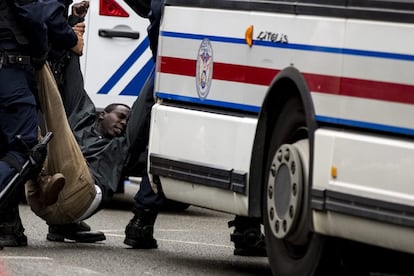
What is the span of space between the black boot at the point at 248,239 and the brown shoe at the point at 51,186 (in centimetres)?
115

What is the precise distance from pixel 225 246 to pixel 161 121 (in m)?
1.59

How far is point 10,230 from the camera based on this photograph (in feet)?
32.2

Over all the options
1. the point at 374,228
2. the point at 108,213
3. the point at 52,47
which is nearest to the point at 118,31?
the point at 108,213

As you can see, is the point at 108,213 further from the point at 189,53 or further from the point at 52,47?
the point at 189,53

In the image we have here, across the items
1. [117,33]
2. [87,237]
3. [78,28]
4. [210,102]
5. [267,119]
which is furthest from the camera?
[117,33]

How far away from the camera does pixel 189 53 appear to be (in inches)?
355

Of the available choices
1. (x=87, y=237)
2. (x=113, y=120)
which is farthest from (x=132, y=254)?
(x=113, y=120)

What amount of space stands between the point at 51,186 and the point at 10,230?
0.39 m

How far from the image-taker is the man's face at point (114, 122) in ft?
39.4

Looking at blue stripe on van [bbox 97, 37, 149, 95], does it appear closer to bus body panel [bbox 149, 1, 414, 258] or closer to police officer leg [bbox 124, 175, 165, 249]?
police officer leg [bbox 124, 175, 165, 249]

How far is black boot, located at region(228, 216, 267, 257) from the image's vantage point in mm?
10016

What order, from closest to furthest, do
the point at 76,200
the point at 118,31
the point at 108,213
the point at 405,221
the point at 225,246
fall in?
the point at 405,221
the point at 76,200
the point at 225,246
the point at 108,213
the point at 118,31

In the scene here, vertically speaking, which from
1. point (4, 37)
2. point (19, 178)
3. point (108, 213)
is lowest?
point (108, 213)

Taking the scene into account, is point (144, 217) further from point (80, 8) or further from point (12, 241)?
point (80, 8)
